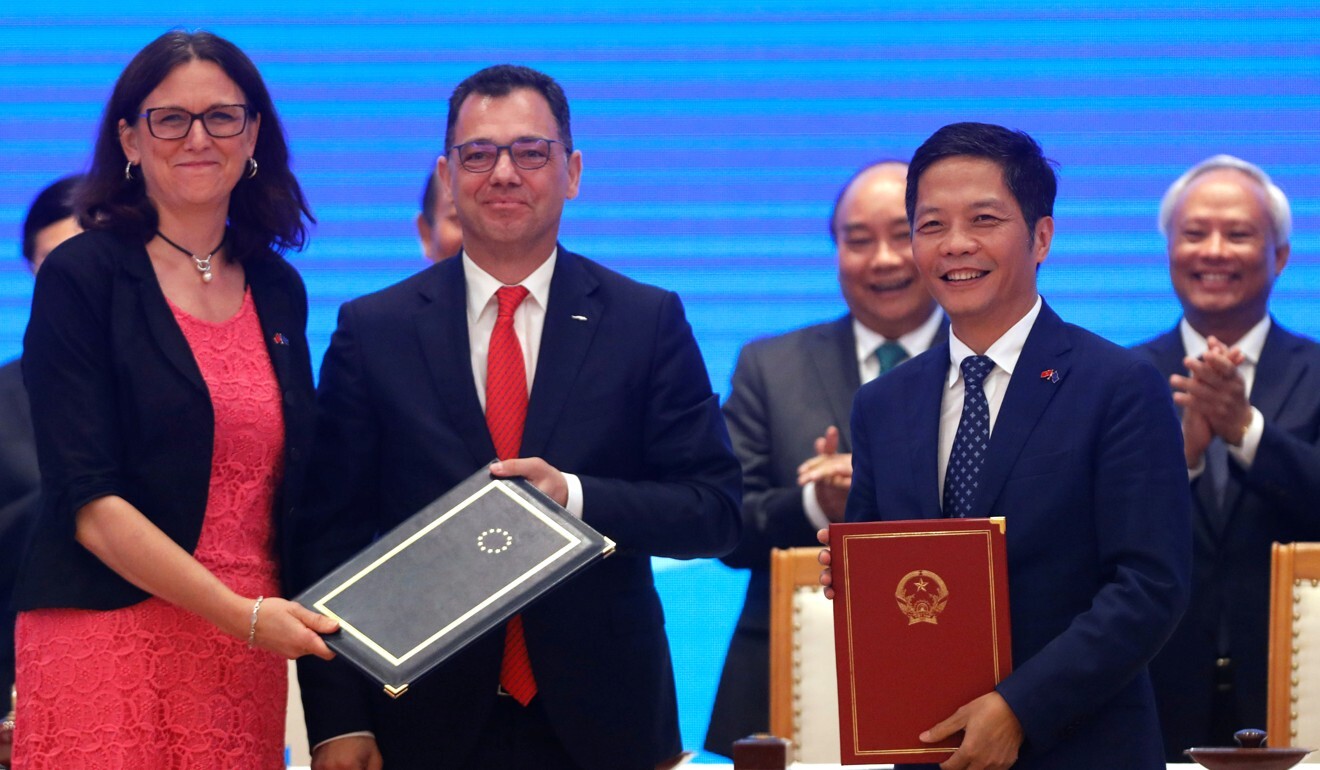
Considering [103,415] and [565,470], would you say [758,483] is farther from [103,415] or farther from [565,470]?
[103,415]

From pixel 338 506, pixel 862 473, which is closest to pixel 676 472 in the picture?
pixel 862 473

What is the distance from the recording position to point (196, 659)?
8.48ft

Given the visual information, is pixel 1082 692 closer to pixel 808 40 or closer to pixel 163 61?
pixel 163 61

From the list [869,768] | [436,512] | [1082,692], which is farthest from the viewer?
[869,768]

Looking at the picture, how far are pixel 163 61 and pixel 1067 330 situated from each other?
146 centimetres

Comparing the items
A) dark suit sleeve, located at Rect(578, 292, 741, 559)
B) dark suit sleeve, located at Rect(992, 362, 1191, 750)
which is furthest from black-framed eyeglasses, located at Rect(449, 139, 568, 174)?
dark suit sleeve, located at Rect(992, 362, 1191, 750)

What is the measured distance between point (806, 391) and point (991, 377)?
1473 millimetres

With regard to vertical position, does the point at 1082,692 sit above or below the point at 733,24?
below

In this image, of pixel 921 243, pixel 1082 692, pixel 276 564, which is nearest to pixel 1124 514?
pixel 1082 692

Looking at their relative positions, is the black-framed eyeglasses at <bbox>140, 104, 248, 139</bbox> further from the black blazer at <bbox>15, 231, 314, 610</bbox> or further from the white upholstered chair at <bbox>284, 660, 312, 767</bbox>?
the white upholstered chair at <bbox>284, 660, 312, 767</bbox>

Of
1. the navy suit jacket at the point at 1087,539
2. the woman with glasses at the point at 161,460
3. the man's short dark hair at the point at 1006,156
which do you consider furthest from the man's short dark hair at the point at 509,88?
the navy suit jacket at the point at 1087,539

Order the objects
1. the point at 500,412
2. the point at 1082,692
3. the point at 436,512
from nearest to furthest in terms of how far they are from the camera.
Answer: the point at 1082,692, the point at 436,512, the point at 500,412

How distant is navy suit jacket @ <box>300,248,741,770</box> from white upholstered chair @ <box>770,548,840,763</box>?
2.10 ft

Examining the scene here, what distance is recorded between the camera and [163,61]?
2688 mm
